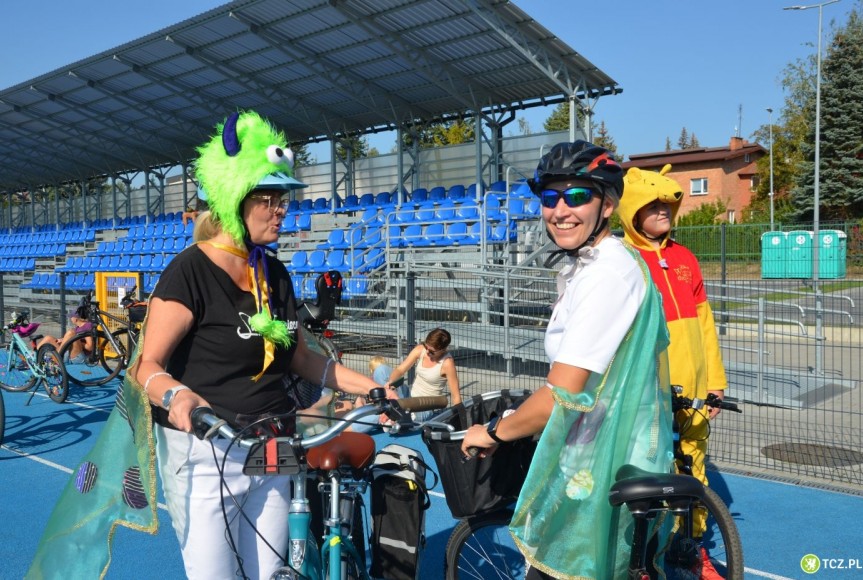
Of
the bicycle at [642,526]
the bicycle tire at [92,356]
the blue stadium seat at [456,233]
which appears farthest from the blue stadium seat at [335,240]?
the bicycle at [642,526]

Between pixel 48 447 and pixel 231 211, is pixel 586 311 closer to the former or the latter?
pixel 231 211

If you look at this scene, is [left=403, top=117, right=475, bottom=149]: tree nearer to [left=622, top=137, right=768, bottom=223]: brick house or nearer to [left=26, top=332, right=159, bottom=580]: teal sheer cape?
[left=622, top=137, right=768, bottom=223]: brick house

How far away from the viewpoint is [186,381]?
99.8 inches

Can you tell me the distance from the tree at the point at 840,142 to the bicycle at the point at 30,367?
36.8 metres

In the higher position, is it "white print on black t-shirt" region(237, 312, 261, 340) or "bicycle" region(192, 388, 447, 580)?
"white print on black t-shirt" region(237, 312, 261, 340)

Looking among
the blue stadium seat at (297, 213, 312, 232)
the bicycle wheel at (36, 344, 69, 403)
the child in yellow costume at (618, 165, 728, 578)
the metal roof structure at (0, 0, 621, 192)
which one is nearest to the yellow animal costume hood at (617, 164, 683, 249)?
the child in yellow costume at (618, 165, 728, 578)

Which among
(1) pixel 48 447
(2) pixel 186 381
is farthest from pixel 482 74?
(2) pixel 186 381

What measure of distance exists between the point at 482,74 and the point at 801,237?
296 inches

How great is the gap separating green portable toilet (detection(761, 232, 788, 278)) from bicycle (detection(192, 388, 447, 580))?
9.77 m

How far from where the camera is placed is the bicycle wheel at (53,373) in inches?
368

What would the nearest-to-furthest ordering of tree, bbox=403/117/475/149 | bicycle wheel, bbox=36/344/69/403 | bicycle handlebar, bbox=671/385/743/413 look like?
bicycle handlebar, bbox=671/385/743/413 < bicycle wheel, bbox=36/344/69/403 < tree, bbox=403/117/475/149

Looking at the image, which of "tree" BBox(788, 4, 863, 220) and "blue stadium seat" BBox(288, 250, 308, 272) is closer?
"blue stadium seat" BBox(288, 250, 308, 272)

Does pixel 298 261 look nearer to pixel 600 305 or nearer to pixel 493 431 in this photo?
pixel 493 431

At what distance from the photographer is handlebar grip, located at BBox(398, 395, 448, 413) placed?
264 centimetres
